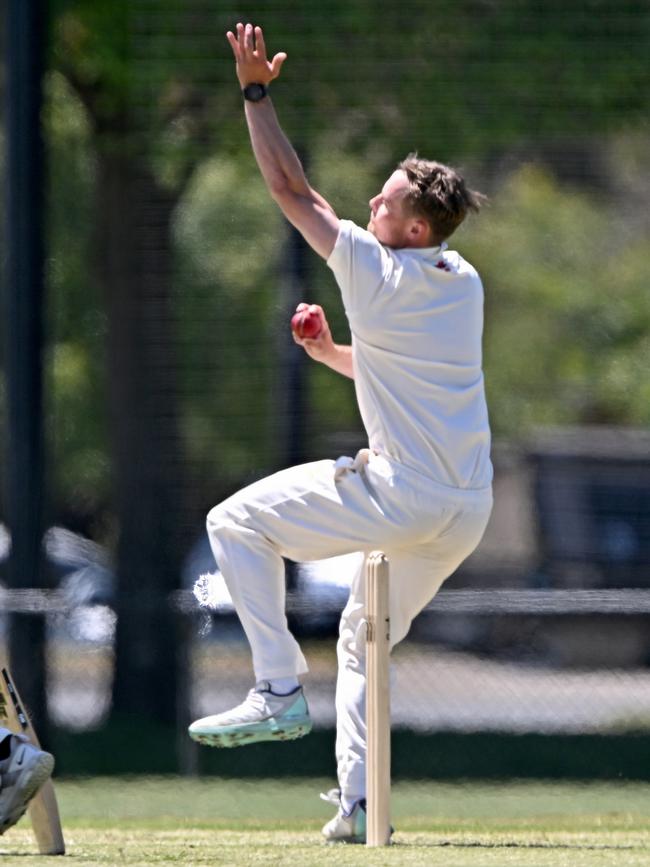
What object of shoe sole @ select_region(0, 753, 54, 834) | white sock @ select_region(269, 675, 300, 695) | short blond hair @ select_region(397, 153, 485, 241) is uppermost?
short blond hair @ select_region(397, 153, 485, 241)

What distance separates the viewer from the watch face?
13.9 feet

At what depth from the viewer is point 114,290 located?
22.0 feet

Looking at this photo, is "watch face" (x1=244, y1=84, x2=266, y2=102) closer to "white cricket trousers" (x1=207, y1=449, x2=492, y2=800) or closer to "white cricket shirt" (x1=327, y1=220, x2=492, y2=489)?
"white cricket shirt" (x1=327, y1=220, x2=492, y2=489)

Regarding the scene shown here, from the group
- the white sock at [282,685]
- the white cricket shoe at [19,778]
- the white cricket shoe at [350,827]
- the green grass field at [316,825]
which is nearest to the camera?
the white cricket shoe at [19,778]

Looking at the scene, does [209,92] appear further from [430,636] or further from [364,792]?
[364,792]

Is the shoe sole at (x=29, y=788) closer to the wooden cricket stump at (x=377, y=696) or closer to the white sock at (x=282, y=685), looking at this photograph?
the white sock at (x=282, y=685)

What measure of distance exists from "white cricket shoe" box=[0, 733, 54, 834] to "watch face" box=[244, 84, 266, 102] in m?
1.53

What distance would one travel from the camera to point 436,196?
4281 mm

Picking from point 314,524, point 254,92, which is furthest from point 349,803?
point 254,92

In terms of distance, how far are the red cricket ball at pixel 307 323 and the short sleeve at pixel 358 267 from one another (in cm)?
31

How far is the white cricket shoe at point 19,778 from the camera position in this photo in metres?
3.80

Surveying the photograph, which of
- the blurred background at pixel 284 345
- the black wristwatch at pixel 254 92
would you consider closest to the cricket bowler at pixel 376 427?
the black wristwatch at pixel 254 92

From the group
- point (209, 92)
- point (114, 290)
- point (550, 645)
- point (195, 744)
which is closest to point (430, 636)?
point (550, 645)

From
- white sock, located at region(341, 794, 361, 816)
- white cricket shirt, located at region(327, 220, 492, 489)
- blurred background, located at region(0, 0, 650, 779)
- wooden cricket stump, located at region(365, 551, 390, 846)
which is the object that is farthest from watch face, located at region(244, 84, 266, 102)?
blurred background, located at region(0, 0, 650, 779)
